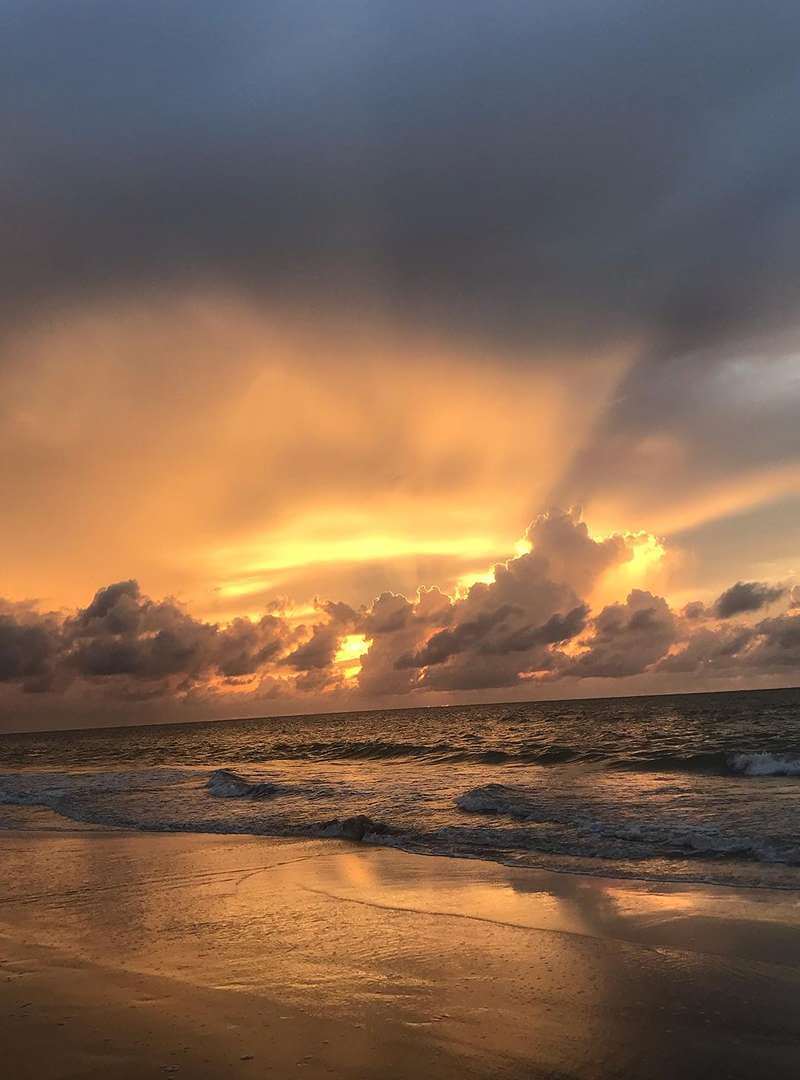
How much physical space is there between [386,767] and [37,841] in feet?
71.1

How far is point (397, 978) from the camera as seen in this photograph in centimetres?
746

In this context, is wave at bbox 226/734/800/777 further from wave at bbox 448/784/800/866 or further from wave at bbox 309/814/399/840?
wave at bbox 309/814/399/840

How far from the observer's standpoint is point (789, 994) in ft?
22.3

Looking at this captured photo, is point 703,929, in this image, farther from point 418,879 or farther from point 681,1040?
point 418,879

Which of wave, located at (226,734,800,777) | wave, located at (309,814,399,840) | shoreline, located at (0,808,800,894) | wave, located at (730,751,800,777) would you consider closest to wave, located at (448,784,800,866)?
shoreline, located at (0,808,800,894)

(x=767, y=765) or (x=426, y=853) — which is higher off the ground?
(x=426, y=853)

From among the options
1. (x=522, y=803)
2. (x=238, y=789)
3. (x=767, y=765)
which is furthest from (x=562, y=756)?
(x=522, y=803)

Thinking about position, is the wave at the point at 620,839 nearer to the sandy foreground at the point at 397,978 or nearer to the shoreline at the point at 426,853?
the shoreline at the point at 426,853

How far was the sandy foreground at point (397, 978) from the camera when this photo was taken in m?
5.70

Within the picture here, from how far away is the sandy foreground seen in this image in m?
5.70

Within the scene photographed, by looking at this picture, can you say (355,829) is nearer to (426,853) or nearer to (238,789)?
(426,853)

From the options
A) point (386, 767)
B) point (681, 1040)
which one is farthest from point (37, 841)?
point (386, 767)

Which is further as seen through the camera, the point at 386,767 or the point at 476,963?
the point at 386,767

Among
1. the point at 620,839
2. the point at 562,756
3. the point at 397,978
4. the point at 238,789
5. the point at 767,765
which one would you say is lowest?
the point at 562,756
